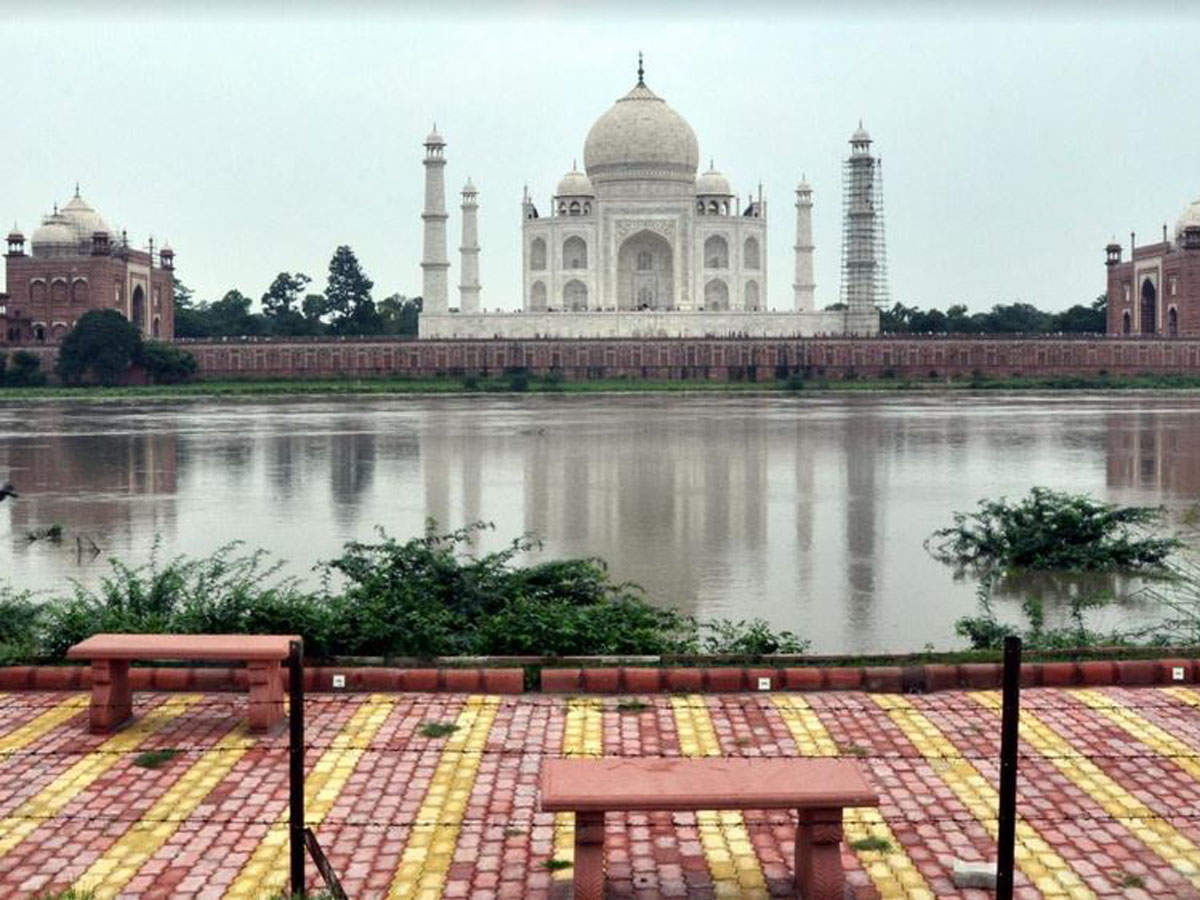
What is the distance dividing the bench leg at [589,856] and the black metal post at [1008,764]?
96 cm

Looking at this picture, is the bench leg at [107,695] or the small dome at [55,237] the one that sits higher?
the small dome at [55,237]

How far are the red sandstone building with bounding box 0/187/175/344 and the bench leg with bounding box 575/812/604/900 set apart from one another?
43718mm

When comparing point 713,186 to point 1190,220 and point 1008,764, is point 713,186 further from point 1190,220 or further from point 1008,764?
point 1008,764

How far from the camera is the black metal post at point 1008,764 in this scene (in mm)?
3400

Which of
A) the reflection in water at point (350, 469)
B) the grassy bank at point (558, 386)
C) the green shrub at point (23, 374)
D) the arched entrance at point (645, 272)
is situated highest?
the arched entrance at point (645, 272)

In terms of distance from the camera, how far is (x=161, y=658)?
5.50 metres

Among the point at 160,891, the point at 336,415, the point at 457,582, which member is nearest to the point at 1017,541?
the point at 457,582

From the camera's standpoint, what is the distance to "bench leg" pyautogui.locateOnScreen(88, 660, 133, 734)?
5.43 meters

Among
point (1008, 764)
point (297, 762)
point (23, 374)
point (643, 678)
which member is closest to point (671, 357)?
point (23, 374)

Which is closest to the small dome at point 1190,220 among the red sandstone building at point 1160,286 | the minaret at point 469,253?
the red sandstone building at point 1160,286

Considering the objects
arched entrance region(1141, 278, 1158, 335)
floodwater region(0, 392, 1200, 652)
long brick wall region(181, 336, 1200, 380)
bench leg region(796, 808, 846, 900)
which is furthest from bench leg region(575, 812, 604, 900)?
arched entrance region(1141, 278, 1158, 335)

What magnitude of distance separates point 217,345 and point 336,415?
16769 mm

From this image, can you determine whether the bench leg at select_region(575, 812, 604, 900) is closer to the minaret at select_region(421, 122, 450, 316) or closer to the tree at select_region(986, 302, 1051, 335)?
the minaret at select_region(421, 122, 450, 316)

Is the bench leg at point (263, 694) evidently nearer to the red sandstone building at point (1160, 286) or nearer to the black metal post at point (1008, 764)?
the black metal post at point (1008, 764)
